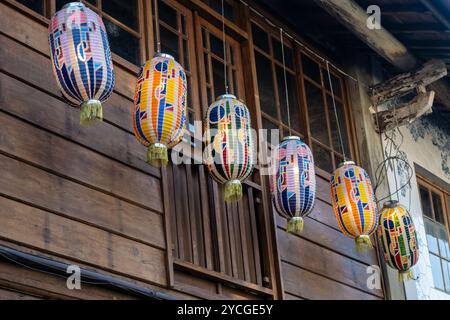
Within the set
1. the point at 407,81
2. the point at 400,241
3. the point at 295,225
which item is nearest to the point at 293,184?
the point at 295,225

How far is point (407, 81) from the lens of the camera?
31.3 ft

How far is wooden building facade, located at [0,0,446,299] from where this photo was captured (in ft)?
18.1

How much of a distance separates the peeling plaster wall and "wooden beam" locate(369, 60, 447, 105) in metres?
0.65

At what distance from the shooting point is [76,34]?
541 cm

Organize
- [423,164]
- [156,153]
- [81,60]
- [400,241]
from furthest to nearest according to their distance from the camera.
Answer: [423,164], [400,241], [156,153], [81,60]

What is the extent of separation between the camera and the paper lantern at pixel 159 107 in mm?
5719

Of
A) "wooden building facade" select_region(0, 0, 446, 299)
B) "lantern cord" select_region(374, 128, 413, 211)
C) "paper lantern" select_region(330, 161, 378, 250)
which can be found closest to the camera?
"wooden building facade" select_region(0, 0, 446, 299)

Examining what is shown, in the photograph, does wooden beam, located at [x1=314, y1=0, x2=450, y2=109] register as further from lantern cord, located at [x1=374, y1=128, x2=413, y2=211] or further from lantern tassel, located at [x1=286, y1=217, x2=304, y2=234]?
lantern tassel, located at [x1=286, y1=217, x2=304, y2=234]

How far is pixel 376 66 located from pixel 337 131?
1.19 meters

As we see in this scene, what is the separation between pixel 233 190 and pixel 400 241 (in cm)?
248

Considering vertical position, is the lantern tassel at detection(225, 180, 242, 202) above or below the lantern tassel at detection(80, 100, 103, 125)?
below

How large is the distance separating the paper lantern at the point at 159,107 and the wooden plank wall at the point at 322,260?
209 cm

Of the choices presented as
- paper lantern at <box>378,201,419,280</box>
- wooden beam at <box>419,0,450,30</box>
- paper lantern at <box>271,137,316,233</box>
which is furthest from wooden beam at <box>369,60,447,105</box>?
paper lantern at <box>271,137,316,233</box>

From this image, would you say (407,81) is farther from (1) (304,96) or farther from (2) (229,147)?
(2) (229,147)
